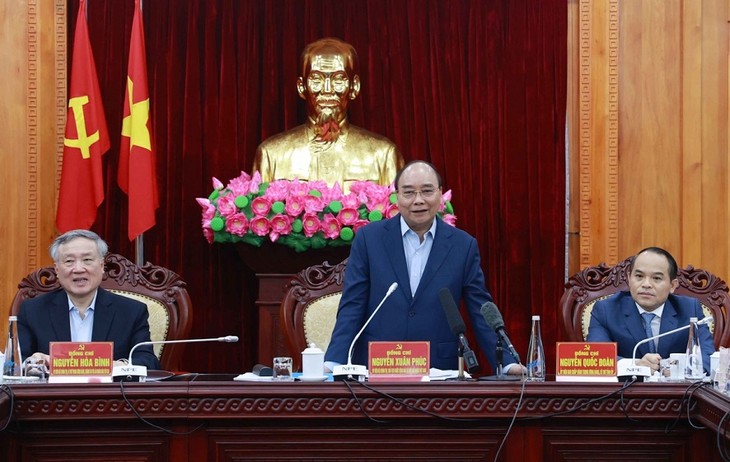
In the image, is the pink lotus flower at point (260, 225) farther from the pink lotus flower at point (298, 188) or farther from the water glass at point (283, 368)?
the water glass at point (283, 368)

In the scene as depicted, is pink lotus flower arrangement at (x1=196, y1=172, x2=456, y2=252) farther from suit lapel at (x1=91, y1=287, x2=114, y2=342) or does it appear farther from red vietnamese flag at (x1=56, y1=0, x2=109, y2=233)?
suit lapel at (x1=91, y1=287, x2=114, y2=342)

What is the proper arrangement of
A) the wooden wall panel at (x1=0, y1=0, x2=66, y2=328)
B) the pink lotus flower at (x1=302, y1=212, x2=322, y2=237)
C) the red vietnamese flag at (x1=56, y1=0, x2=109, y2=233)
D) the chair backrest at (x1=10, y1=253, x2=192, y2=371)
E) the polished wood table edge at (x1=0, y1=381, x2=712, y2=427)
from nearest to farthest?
the polished wood table edge at (x1=0, y1=381, x2=712, y2=427)
the chair backrest at (x1=10, y1=253, x2=192, y2=371)
the pink lotus flower at (x1=302, y1=212, x2=322, y2=237)
the red vietnamese flag at (x1=56, y1=0, x2=109, y2=233)
the wooden wall panel at (x1=0, y1=0, x2=66, y2=328)

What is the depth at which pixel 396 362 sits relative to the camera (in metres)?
3.04

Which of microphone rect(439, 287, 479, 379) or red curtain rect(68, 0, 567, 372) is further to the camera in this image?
red curtain rect(68, 0, 567, 372)

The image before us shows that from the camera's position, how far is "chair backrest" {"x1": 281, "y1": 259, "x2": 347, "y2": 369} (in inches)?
155

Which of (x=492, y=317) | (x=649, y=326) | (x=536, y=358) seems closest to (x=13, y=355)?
(x=492, y=317)

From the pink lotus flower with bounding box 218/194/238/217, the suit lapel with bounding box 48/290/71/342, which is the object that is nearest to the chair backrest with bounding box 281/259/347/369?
the suit lapel with bounding box 48/290/71/342

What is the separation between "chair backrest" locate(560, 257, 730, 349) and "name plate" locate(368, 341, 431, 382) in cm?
110

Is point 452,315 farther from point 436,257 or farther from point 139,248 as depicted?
point 139,248

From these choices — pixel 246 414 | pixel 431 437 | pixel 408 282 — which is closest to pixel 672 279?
pixel 408 282

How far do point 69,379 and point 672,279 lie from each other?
1.84 metres

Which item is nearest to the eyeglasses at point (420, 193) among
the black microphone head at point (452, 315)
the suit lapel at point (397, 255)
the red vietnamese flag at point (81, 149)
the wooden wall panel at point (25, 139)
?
the suit lapel at point (397, 255)

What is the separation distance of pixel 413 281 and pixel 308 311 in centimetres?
39

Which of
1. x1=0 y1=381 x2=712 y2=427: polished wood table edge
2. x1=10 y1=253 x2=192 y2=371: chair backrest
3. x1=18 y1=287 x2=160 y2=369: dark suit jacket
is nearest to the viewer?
x1=0 y1=381 x2=712 y2=427: polished wood table edge
